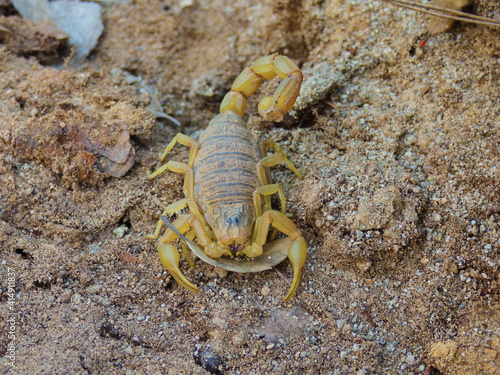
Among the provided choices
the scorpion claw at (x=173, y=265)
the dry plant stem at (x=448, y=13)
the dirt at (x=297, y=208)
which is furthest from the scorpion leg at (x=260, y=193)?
the dry plant stem at (x=448, y=13)

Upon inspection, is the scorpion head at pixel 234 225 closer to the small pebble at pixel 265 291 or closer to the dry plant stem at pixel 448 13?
the small pebble at pixel 265 291

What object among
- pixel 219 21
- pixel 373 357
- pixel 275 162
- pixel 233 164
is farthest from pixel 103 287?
pixel 219 21

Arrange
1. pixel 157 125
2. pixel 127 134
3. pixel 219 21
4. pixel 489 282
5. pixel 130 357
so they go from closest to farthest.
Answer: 1. pixel 130 357
2. pixel 489 282
3. pixel 127 134
4. pixel 157 125
5. pixel 219 21

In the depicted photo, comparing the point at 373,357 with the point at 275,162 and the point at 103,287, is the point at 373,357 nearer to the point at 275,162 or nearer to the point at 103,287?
the point at 275,162

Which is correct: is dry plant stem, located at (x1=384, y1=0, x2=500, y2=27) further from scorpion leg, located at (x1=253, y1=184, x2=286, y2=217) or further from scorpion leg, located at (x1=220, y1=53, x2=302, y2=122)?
scorpion leg, located at (x1=253, y1=184, x2=286, y2=217)

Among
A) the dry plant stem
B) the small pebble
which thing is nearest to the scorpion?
the small pebble

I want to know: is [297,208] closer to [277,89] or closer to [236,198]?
[236,198]
